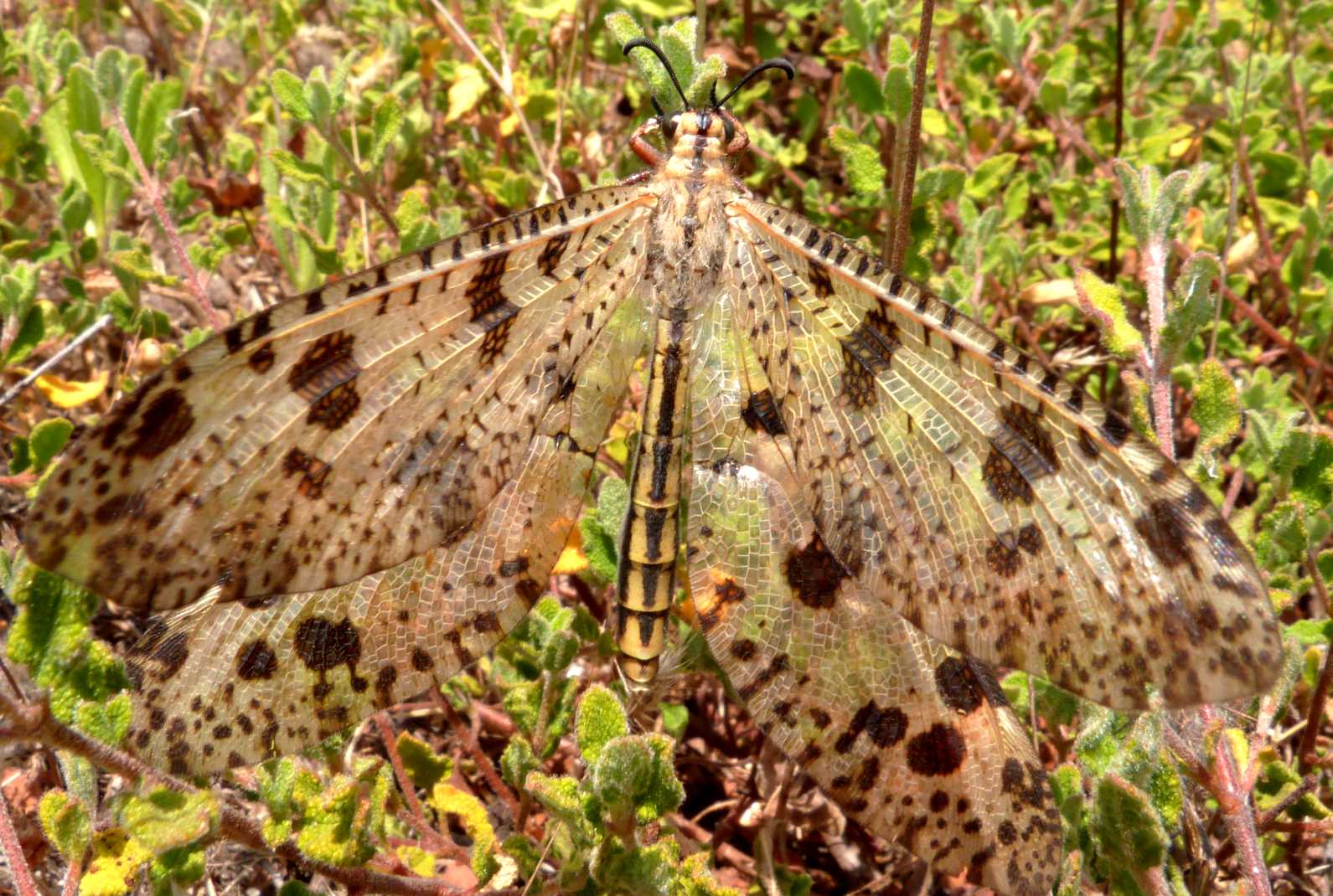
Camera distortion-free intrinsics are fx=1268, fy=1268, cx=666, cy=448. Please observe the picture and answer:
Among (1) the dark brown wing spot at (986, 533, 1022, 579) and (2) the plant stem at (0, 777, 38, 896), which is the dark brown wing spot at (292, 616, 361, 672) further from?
(1) the dark brown wing spot at (986, 533, 1022, 579)

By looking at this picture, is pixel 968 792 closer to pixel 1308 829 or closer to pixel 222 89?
pixel 1308 829

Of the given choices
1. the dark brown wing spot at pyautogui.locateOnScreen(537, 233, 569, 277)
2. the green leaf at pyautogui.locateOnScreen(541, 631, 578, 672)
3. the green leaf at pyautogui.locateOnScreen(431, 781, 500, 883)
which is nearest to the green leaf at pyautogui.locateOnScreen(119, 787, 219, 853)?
the green leaf at pyautogui.locateOnScreen(431, 781, 500, 883)

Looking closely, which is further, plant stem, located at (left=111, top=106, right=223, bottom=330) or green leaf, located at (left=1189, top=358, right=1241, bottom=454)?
plant stem, located at (left=111, top=106, right=223, bottom=330)

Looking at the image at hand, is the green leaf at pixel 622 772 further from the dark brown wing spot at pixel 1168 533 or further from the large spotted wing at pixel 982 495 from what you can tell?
the dark brown wing spot at pixel 1168 533

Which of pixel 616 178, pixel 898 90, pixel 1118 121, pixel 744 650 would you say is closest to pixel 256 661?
pixel 744 650

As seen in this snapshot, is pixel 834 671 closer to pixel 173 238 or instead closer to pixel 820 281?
pixel 820 281

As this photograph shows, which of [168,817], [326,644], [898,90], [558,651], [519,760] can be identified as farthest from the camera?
[898,90]
